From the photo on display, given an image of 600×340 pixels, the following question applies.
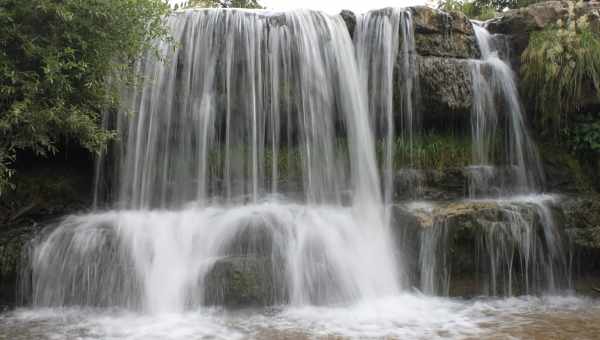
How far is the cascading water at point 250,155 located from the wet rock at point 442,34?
4.43ft

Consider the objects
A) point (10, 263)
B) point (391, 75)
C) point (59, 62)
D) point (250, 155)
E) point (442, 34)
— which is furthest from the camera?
point (442, 34)

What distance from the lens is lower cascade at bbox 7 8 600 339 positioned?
18.1 feet

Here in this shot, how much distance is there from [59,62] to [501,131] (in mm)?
7132

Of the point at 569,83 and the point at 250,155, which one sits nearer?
the point at 569,83

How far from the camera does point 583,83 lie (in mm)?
7789

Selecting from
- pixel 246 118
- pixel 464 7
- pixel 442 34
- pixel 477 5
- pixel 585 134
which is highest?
pixel 477 5

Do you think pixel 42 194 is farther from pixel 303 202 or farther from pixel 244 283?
pixel 303 202

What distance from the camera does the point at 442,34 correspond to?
28.1 ft

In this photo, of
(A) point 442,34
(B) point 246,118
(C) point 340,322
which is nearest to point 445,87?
(A) point 442,34

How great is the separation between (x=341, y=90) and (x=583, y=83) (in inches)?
161

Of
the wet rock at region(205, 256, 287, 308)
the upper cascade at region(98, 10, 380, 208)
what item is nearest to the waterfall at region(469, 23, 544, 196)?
the upper cascade at region(98, 10, 380, 208)

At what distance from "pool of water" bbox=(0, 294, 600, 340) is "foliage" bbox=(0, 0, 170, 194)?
1986 mm

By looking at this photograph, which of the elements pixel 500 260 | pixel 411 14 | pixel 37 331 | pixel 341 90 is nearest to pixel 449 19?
pixel 411 14

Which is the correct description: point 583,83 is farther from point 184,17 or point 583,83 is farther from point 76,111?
point 76,111
